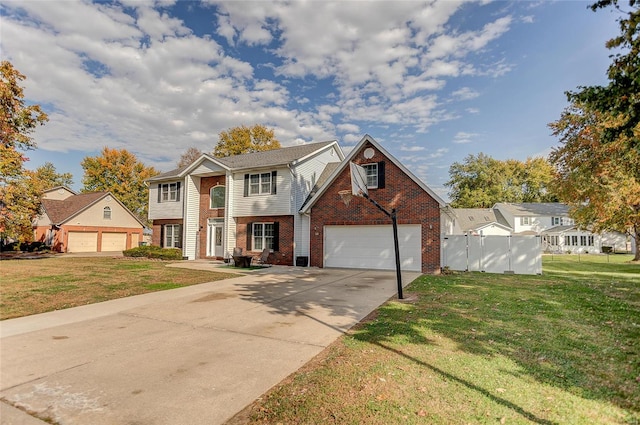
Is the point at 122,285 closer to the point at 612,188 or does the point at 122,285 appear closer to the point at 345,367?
the point at 345,367

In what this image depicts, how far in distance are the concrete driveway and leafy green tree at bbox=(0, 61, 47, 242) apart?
1439 centimetres

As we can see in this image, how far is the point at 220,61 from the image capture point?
15.5 meters

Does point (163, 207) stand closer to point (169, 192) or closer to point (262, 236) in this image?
point (169, 192)

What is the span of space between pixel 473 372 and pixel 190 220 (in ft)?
64.9

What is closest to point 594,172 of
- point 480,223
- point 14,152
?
point 480,223

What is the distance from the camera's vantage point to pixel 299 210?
17859 millimetres

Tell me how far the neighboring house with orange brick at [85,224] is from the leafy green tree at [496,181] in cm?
5004

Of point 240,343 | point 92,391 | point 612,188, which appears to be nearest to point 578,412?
point 240,343

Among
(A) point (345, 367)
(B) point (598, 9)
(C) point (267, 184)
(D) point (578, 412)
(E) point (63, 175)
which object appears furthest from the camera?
(E) point (63, 175)

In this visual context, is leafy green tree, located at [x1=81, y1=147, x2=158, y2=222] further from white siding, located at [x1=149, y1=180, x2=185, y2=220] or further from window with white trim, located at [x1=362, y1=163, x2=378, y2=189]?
window with white trim, located at [x1=362, y1=163, x2=378, y2=189]

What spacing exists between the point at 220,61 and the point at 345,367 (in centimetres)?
1541

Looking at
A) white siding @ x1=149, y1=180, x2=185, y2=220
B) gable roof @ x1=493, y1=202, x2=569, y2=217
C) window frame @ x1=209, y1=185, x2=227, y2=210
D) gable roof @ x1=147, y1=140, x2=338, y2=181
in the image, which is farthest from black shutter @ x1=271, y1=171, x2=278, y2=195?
gable roof @ x1=493, y1=202, x2=569, y2=217

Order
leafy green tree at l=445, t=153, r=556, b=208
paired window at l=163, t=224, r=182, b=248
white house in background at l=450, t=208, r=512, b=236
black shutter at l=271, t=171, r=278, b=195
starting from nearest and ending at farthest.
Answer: black shutter at l=271, t=171, r=278, b=195, paired window at l=163, t=224, r=182, b=248, white house in background at l=450, t=208, r=512, b=236, leafy green tree at l=445, t=153, r=556, b=208

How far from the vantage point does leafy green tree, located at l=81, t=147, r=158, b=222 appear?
4588 centimetres
